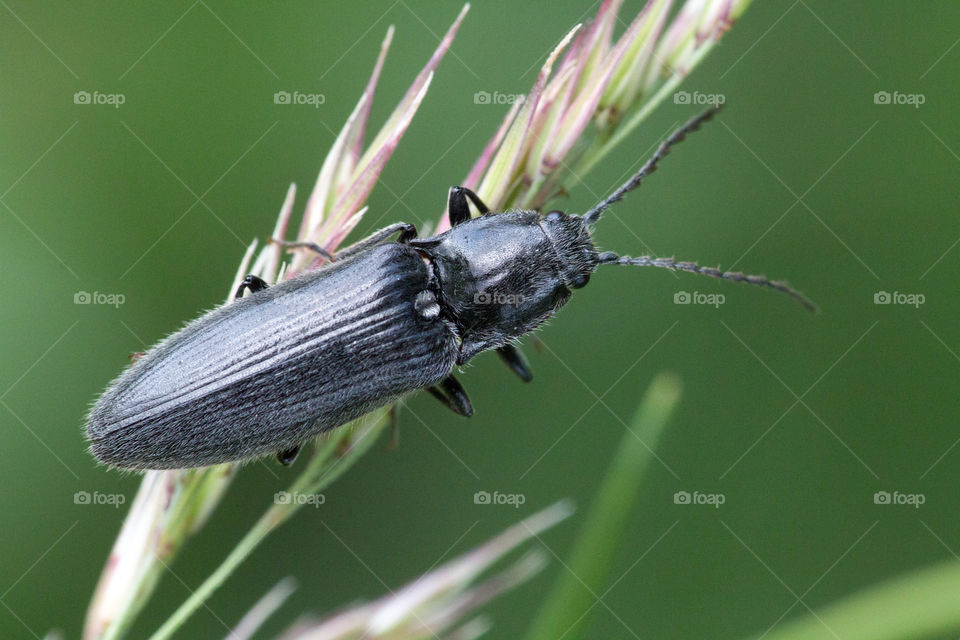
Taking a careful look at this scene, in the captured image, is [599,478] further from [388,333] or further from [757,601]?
[388,333]

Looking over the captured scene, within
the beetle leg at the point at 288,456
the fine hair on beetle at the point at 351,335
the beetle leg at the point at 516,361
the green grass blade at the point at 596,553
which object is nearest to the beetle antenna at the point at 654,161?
the fine hair on beetle at the point at 351,335

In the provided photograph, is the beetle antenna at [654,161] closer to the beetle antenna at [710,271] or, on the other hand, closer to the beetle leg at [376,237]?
the beetle antenna at [710,271]

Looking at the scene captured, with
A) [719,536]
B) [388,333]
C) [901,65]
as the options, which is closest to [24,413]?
[388,333]

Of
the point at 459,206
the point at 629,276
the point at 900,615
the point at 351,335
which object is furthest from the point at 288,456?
the point at 900,615

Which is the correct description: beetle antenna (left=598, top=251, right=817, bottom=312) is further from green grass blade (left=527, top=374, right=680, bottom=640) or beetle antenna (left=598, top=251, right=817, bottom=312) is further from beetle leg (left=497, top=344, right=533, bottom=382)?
green grass blade (left=527, top=374, right=680, bottom=640)

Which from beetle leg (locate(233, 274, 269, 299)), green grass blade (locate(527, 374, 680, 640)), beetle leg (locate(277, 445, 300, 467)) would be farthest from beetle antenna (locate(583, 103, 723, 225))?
beetle leg (locate(277, 445, 300, 467))

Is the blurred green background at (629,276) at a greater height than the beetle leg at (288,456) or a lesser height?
greater

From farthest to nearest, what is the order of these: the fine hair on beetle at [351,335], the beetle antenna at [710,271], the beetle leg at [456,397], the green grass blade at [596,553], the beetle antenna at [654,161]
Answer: the beetle leg at [456,397] < the fine hair on beetle at [351,335] < the beetle antenna at [710,271] < the beetle antenna at [654,161] < the green grass blade at [596,553]
